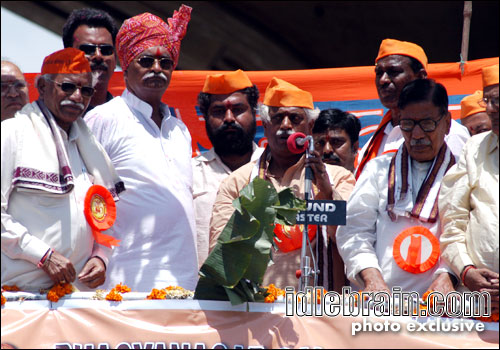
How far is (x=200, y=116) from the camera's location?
692cm

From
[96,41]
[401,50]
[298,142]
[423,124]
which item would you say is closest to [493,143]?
[423,124]

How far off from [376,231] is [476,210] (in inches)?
25.6

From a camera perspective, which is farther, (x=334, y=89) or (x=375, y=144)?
(x=334, y=89)

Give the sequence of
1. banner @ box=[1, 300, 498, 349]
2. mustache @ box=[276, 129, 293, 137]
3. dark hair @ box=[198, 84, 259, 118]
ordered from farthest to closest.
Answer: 1. dark hair @ box=[198, 84, 259, 118]
2. mustache @ box=[276, 129, 293, 137]
3. banner @ box=[1, 300, 498, 349]

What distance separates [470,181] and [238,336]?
1280mm

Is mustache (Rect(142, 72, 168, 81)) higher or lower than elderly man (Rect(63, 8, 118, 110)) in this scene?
lower

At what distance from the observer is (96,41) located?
6.00 m

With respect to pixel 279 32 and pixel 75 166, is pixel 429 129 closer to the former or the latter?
pixel 75 166

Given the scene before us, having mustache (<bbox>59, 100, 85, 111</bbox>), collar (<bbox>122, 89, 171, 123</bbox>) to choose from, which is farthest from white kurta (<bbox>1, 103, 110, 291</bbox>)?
collar (<bbox>122, 89, 171, 123</bbox>)

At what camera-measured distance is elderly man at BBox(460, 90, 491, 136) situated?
5.63 meters

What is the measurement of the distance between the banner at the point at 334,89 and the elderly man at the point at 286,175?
1405 millimetres

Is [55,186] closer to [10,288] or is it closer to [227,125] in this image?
[10,288]

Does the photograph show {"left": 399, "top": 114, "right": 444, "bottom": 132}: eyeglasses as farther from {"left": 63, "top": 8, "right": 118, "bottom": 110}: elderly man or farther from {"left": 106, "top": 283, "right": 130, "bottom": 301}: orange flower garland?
{"left": 63, "top": 8, "right": 118, "bottom": 110}: elderly man

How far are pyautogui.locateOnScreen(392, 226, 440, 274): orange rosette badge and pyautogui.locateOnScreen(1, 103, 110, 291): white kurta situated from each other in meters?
1.45
